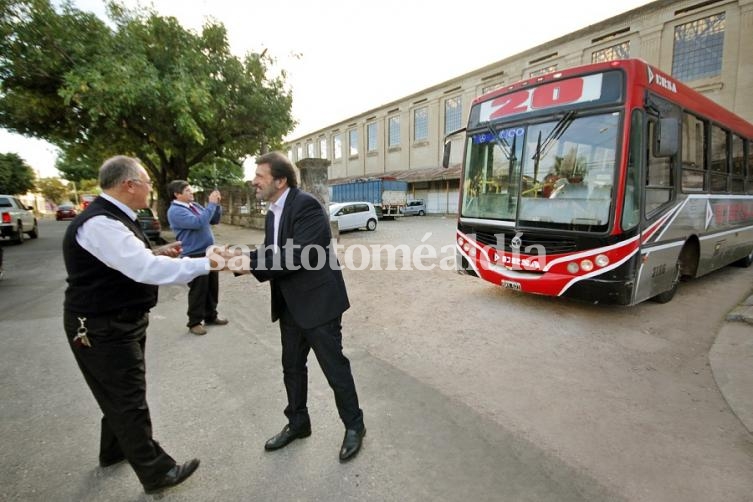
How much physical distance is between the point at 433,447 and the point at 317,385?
4.19 ft

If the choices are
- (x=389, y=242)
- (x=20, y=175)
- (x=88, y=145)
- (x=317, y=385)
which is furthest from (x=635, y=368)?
(x=20, y=175)

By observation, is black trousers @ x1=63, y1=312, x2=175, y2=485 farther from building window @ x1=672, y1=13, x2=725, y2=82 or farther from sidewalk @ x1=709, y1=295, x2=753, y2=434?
building window @ x1=672, y1=13, x2=725, y2=82

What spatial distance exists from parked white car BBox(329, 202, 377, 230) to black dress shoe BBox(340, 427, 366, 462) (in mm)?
13349

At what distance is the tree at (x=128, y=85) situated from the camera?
10383mm

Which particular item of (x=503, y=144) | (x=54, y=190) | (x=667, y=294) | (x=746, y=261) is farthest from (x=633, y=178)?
(x=54, y=190)

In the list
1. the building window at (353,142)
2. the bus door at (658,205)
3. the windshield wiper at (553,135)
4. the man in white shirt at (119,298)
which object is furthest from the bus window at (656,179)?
the building window at (353,142)

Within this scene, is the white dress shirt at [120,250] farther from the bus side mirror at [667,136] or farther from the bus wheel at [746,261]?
the bus wheel at [746,261]

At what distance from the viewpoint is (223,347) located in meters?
4.23

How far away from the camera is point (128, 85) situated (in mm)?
10094

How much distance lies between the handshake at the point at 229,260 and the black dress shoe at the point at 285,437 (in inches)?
47.2

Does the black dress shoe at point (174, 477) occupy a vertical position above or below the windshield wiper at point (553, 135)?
below

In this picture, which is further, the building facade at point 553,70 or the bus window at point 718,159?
the building facade at point 553,70

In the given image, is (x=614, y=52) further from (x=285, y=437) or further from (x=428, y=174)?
(x=285, y=437)

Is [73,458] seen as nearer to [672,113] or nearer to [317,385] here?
[317,385]
